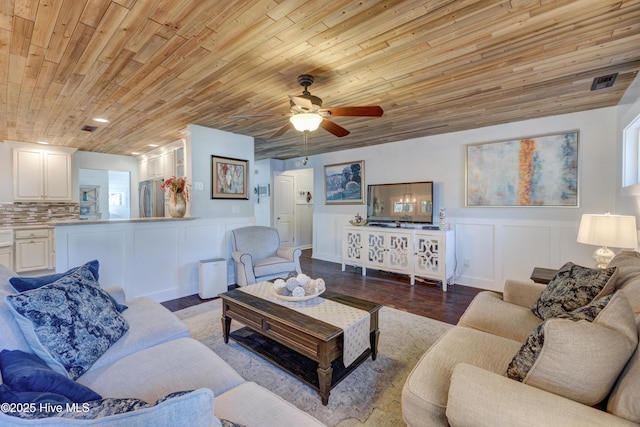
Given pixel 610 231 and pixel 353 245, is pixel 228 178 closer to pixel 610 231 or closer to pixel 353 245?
pixel 353 245

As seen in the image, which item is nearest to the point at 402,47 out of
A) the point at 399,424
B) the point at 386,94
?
the point at 386,94

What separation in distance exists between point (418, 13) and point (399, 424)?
2.37 meters

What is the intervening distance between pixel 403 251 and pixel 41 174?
656cm

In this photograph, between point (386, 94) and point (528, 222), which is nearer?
point (386, 94)

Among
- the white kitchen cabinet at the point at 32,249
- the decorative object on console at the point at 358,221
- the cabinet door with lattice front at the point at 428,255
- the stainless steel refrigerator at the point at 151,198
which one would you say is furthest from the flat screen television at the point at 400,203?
the white kitchen cabinet at the point at 32,249

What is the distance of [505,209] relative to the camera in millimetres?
3939

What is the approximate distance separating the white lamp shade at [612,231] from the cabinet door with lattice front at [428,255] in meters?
1.74

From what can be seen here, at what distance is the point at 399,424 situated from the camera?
5.17 ft

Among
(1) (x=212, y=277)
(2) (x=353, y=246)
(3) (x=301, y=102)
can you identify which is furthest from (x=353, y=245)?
(3) (x=301, y=102)

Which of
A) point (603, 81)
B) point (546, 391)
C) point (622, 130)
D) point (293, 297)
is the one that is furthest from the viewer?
point (622, 130)

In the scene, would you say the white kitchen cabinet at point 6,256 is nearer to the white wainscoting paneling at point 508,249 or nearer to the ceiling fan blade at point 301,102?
the ceiling fan blade at point 301,102

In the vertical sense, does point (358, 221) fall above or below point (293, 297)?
above

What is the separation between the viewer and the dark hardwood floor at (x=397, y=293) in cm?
331

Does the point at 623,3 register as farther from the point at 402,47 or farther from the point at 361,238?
the point at 361,238
